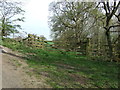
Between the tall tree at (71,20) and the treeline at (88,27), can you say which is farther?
the tall tree at (71,20)

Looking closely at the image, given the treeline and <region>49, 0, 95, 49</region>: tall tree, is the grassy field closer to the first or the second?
the treeline

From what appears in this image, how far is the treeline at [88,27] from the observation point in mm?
9922

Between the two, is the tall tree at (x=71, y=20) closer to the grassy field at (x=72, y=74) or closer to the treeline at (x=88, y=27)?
the treeline at (x=88, y=27)

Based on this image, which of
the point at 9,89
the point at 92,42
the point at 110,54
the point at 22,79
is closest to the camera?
the point at 9,89

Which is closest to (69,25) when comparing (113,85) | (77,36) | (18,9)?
(77,36)

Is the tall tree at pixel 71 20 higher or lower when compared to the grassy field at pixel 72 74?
higher

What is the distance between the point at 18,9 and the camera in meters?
6.41

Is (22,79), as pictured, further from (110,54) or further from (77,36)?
(77,36)

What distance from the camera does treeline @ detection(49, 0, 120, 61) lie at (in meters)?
9.92

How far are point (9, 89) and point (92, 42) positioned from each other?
979 cm

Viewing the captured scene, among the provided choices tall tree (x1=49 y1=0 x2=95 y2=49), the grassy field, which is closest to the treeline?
tall tree (x1=49 y1=0 x2=95 y2=49)

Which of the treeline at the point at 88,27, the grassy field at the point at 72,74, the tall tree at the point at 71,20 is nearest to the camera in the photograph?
the grassy field at the point at 72,74

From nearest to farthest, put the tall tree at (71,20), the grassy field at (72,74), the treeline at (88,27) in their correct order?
1. the grassy field at (72,74)
2. the treeline at (88,27)
3. the tall tree at (71,20)

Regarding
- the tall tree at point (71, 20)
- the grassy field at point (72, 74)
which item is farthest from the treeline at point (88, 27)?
the grassy field at point (72, 74)
